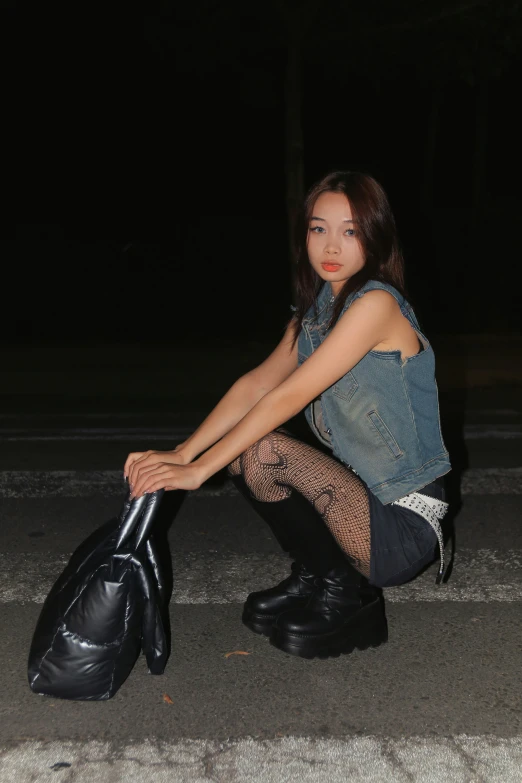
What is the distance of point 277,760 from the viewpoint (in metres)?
2.62

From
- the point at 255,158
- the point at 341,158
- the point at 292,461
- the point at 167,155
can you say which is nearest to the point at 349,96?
the point at 341,158

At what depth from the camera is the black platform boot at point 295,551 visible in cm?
319

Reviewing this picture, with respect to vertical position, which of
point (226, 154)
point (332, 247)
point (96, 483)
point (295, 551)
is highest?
point (226, 154)

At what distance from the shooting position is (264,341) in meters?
14.3

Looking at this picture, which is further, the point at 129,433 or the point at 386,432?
the point at 129,433

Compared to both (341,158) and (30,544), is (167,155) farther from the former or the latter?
(30,544)

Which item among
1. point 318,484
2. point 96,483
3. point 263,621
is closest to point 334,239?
point 318,484

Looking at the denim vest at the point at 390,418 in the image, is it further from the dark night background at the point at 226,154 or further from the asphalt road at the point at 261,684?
the dark night background at the point at 226,154

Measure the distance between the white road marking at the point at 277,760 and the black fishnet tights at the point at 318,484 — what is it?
0.65m

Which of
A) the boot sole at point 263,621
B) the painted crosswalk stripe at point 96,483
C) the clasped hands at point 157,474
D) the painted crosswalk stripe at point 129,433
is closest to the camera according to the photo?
the clasped hands at point 157,474

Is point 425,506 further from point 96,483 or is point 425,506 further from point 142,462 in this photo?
point 96,483

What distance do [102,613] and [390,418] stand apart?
44.9 inches

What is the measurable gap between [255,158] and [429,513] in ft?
113

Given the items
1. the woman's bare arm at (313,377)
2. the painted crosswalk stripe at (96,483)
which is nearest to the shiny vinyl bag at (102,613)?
the woman's bare arm at (313,377)
